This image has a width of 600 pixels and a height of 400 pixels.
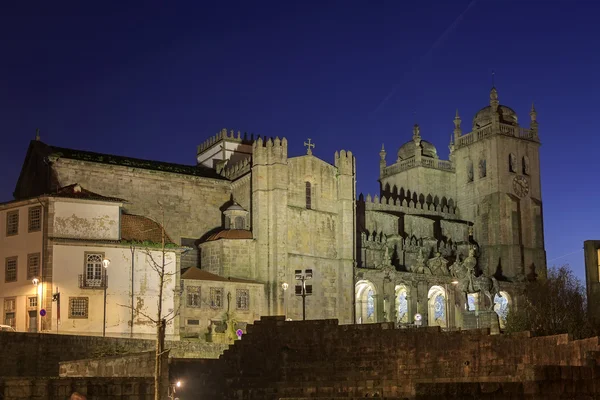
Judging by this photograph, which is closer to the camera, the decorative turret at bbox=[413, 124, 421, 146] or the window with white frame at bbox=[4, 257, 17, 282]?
the window with white frame at bbox=[4, 257, 17, 282]

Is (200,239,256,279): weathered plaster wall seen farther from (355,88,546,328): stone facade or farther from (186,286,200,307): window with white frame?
(355,88,546,328): stone facade

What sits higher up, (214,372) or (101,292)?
(101,292)

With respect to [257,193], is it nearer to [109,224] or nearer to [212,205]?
[212,205]

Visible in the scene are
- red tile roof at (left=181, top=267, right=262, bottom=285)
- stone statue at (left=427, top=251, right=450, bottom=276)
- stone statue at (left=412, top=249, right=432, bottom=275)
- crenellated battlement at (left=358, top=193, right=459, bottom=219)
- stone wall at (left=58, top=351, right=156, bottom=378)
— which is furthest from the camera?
crenellated battlement at (left=358, top=193, right=459, bottom=219)

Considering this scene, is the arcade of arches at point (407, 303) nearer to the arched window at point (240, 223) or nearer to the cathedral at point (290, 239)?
the cathedral at point (290, 239)

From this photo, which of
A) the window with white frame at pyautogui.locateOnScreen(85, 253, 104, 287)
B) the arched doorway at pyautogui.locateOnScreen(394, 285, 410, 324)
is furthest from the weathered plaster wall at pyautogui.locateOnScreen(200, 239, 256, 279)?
the window with white frame at pyautogui.locateOnScreen(85, 253, 104, 287)

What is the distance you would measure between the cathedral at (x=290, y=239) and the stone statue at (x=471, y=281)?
19 centimetres

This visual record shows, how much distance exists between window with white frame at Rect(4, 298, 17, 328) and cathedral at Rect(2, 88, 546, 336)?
9.91 feet

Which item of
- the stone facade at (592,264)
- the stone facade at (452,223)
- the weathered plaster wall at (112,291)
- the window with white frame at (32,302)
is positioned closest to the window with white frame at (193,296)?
the weathered plaster wall at (112,291)

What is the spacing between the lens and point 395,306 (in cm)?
7625

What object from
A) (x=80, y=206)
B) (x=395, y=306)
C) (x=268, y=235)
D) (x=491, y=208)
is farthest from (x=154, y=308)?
(x=491, y=208)

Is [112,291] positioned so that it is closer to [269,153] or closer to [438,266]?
[269,153]

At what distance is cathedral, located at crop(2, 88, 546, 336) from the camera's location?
6462cm

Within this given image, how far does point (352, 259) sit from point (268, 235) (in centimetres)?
772
